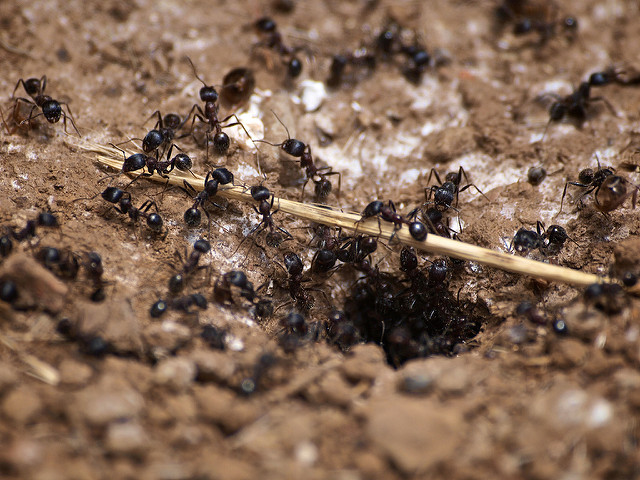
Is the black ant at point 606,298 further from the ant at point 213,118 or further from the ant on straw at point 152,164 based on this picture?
the ant on straw at point 152,164

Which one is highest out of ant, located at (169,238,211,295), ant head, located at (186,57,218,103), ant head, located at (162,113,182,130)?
ant head, located at (186,57,218,103)

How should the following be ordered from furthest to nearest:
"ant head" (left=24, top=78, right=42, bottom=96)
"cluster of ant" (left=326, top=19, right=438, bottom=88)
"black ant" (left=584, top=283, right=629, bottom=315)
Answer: "cluster of ant" (left=326, top=19, right=438, bottom=88), "ant head" (left=24, top=78, right=42, bottom=96), "black ant" (left=584, top=283, right=629, bottom=315)

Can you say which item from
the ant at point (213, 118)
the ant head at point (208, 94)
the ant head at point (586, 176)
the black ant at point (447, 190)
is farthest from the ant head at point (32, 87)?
→ the ant head at point (586, 176)

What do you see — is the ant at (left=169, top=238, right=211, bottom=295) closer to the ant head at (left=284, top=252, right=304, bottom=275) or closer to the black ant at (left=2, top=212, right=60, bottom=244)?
the ant head at (left=284, top=252, right=304, bottom=275)

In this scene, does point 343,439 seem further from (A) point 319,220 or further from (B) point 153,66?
(B) point 153,66

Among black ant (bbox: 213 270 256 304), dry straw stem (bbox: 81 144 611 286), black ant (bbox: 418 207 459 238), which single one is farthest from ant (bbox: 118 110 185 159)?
black ant (bbox: 418 207 459 238)

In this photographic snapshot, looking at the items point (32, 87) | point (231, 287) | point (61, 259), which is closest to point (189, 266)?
point (231, 287)

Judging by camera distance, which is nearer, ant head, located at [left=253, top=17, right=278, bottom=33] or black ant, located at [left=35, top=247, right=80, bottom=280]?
black ant, located at [left=35, top=247, right=80, bottom=280]
